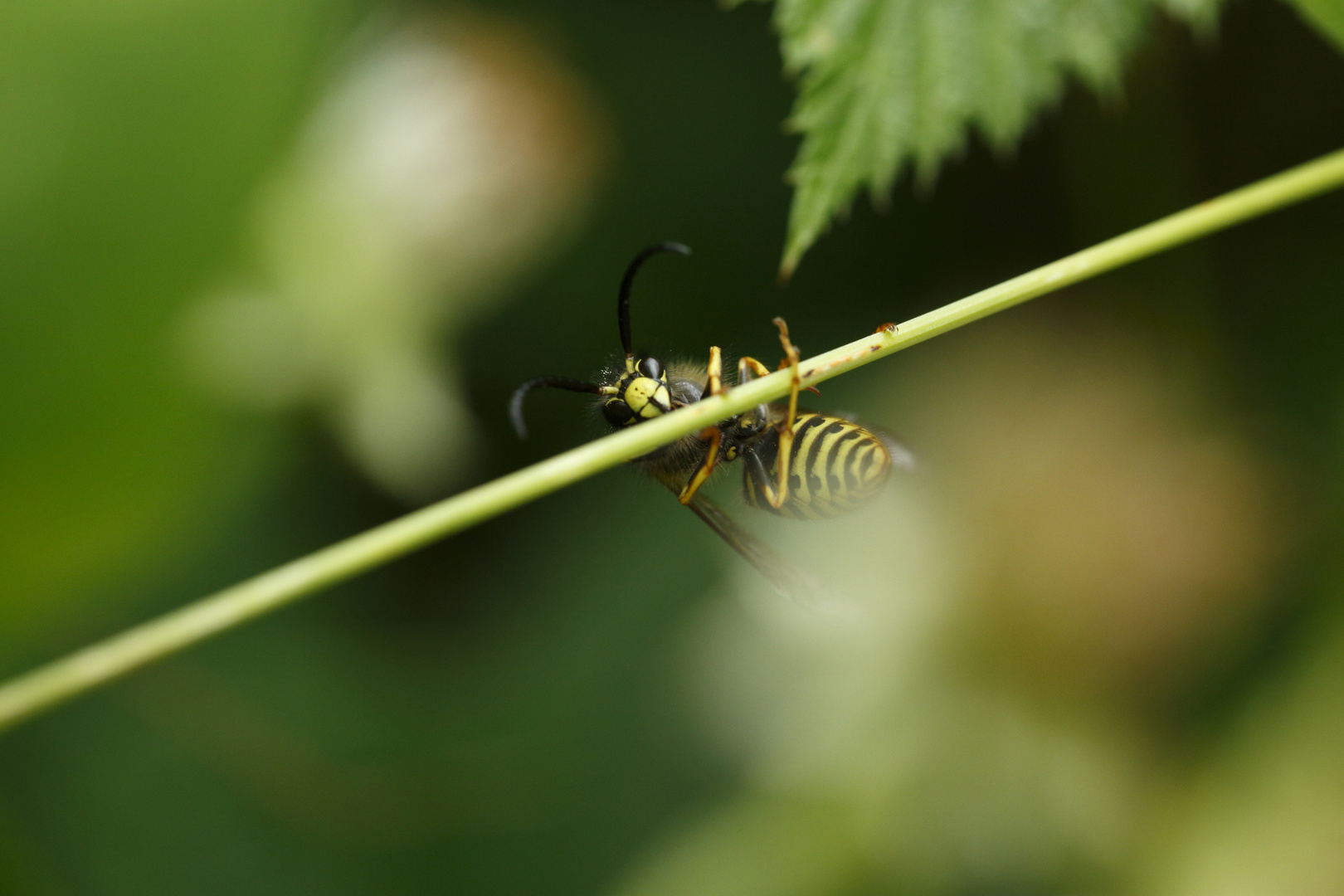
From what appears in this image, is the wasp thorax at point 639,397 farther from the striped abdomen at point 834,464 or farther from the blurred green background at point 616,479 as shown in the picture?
the blurred green background at point 616,479

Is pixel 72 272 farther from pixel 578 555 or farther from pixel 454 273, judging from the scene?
pixel 578 555

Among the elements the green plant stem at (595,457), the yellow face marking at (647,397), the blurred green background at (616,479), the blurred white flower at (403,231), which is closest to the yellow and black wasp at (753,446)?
the yellow face marking at (647,397)

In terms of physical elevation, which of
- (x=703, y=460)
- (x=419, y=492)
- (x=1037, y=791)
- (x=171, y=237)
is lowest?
(x=1037, y=791)

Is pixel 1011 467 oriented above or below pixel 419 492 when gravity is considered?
below

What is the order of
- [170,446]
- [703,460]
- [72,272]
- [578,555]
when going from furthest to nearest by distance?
1. [578,555]
2. [170,446]
3. [72,272]
4. [703,460]

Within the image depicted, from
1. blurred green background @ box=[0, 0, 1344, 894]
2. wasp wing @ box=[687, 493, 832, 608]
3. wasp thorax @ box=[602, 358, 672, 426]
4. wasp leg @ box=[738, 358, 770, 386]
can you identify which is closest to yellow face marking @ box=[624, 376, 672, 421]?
wasp thorax @ box=[602, 358, 672, 426]

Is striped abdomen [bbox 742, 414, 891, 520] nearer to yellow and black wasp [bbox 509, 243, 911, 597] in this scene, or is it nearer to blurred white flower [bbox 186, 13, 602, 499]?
yellow and black wasp [bbox 509, 243, 911, 597]

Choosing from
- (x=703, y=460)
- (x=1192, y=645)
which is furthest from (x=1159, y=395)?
(x=703, y=460)

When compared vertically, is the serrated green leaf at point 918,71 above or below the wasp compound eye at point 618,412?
above
